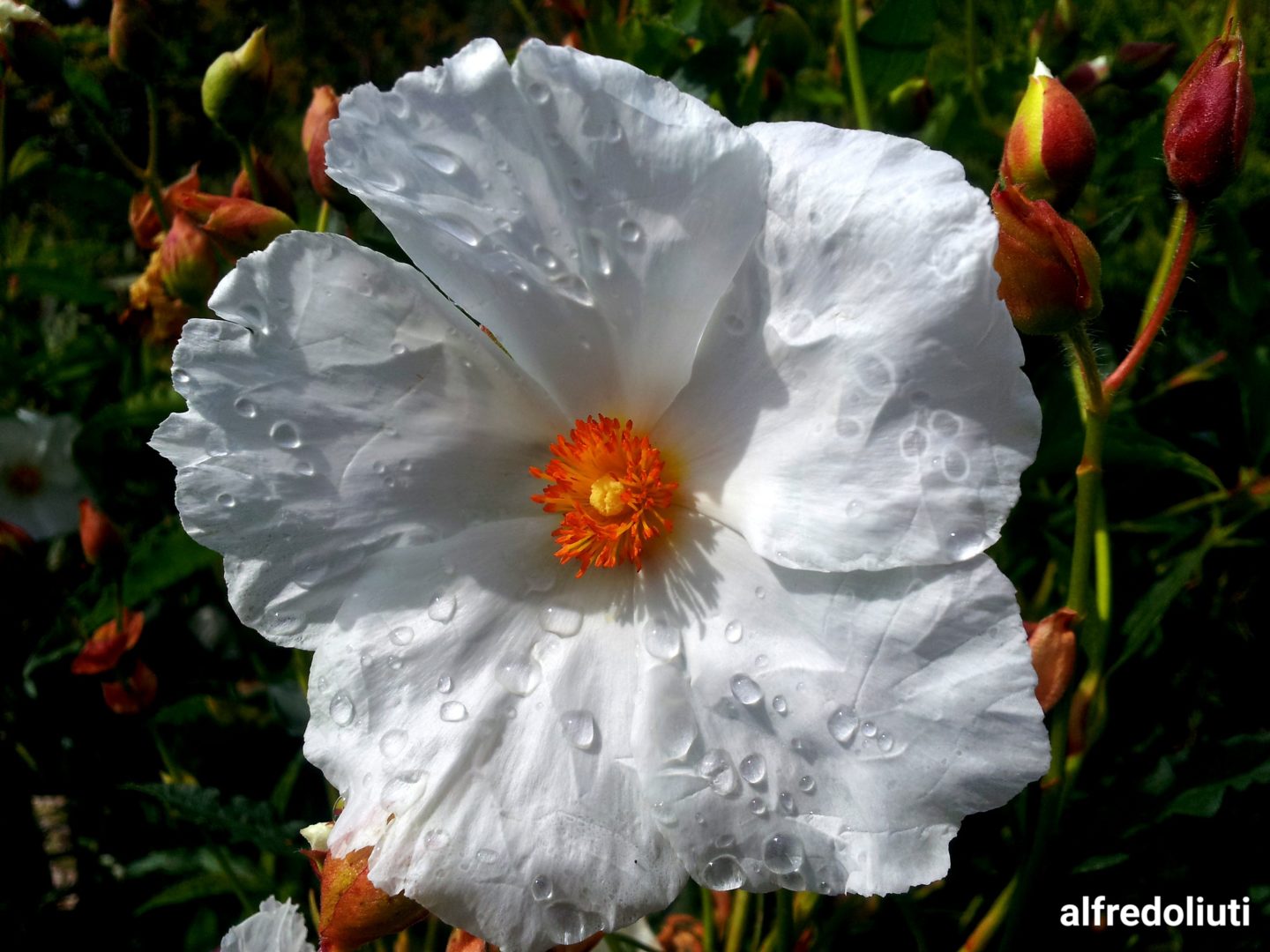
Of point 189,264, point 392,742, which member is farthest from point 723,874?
point 189,264

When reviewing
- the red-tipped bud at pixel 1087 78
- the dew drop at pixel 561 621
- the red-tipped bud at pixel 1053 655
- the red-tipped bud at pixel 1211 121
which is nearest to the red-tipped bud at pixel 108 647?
the dew drop at pixel 561 621

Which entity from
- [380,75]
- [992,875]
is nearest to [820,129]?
[992,875]

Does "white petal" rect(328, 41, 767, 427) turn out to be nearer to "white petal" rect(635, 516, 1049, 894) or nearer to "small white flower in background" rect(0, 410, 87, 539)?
"white petal" rect(635, 516, 1049, 894)

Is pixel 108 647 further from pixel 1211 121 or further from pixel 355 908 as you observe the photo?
pixel 1211 121

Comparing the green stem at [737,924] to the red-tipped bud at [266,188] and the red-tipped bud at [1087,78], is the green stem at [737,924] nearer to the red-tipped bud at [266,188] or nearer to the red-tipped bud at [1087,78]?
the red-tipped bud at [266,188]

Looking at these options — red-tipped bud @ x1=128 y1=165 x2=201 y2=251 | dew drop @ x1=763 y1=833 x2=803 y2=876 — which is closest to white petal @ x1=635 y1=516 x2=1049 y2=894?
dew drop @ x1=763 y1=833 x2=803 y2=876
